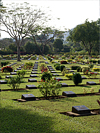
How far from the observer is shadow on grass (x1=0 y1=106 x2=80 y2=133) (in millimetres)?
4188

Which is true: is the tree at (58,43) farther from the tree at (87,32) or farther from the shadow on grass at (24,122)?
the shadow on grass at (24,122)

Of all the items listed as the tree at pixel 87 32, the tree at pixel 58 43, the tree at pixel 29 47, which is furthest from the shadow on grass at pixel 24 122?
the tree at pixel 58 43

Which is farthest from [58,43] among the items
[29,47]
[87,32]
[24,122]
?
[24,122]

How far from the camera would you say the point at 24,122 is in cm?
464

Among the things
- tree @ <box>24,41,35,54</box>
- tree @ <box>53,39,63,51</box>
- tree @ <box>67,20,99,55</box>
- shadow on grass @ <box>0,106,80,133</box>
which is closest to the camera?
shadow on grass @ <box>0,106,80,133</box>

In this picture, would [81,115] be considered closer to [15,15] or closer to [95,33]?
[15,15]

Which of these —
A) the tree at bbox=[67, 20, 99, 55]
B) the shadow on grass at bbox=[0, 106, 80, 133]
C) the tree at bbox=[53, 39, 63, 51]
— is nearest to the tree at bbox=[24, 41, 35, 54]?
the tree at bbox=[53, 39, 63, 51]

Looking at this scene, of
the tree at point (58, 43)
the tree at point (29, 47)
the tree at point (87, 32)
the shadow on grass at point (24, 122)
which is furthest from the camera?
the tree at point (58, 43)

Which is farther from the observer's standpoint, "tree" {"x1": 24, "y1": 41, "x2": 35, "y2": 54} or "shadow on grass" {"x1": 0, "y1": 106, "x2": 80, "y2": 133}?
"tree" {"x1": 24, "y1": 41, "x2": 35, "y2": 54}

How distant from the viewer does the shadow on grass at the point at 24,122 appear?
419cm

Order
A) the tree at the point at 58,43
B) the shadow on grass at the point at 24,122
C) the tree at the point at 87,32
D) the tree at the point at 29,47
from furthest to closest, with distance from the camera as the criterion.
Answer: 1. the tree at the point at 58,43
2. the tree at the point at 29,47
3. the tree at the point at 87,32
4. the shadow on grass at the point at 24,122

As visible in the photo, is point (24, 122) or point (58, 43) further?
point (58, 43)

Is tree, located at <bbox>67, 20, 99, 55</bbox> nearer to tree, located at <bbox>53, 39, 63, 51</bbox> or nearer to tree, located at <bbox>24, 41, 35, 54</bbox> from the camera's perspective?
tree, located at <bbox>24, 41, 35, 54</bbox>

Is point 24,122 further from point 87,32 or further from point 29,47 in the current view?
point 29,47
